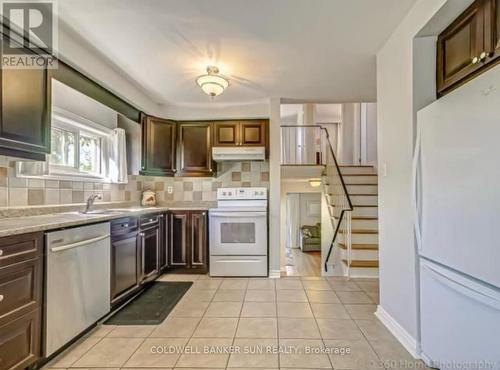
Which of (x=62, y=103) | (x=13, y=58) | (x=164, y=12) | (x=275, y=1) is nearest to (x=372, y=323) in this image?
(x=275, y=1)

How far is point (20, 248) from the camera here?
1.72m

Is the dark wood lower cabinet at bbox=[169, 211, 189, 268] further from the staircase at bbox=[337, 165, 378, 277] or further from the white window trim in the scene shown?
the staircase at bbox=[337, 165, 378, 277]

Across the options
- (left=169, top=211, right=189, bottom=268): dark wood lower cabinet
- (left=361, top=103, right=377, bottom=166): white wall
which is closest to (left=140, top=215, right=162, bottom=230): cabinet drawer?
(left=169, top=211, right=189, bottom=268): dark wood lower cabinet

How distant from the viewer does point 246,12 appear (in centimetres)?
219

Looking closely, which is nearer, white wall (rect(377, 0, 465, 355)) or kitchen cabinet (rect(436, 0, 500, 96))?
kitchen cabinet (rect(436, 0, 500, 96))

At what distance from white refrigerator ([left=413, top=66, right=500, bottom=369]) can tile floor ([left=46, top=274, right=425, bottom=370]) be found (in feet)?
1.61

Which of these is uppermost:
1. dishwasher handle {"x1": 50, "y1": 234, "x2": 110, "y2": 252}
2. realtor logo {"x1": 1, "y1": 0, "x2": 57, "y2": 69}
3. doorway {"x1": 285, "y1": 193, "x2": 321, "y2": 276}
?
realtor logo {"x1": 1, "y1": 0, "x2": 57, "y2": 69}

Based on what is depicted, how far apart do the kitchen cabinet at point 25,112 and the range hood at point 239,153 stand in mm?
2270

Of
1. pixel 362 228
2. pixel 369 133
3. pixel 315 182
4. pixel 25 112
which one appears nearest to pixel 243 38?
pixel 25 112

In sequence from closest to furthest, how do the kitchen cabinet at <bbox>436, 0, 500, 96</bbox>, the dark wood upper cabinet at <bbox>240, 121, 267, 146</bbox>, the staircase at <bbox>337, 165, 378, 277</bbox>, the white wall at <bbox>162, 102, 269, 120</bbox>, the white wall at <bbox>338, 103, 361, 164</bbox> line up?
the kitchen cabinet at <bbox>436, 0, 500, 96</bbox> < the staircase at <bbox>337, 165, 378, 277</bbox> < the dark wood upper cabinet at <bbox>240, 121, 267, 146</bbox> < the white wall at <bbox>162, 102, 269, 120</bbox> < the white wall at <bbox>338, 103, 361, 164</bbox>

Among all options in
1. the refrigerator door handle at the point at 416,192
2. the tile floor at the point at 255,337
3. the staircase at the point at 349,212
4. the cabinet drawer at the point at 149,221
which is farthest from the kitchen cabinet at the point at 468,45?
the cabinet drawer at the point at 149,221

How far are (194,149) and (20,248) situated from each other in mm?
2910

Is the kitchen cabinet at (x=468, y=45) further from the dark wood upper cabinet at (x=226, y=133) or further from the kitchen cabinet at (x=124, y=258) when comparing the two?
the kitchen cabinet at (x=124, y=258)

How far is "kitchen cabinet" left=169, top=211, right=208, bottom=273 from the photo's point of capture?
4141 millimetres
